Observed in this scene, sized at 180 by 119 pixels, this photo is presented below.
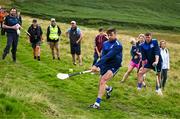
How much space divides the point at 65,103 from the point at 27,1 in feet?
391

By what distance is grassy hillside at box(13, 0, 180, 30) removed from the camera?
109 m

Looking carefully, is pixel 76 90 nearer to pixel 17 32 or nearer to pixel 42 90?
pixel 42 90

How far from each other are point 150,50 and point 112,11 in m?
120

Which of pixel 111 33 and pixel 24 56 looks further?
pixel 24 56

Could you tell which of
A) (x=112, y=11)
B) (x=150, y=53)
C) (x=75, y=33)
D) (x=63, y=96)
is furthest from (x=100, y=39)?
(x=112, y=11)

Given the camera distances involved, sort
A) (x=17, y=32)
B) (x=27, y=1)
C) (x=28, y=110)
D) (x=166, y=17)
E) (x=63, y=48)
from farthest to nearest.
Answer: (x=166, y=17) < (x=27, y=1) < (x=63, y=48) < (x=17, y=32) < (x=28, y=110)

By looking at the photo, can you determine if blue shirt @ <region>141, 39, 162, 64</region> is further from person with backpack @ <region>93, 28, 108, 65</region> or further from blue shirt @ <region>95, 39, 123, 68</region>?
person with backpack @ <region>93, 28, 108, 65</region>

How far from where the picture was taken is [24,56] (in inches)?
1005

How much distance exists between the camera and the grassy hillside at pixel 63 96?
1309 cm

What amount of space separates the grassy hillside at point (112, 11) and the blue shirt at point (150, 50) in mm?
83067

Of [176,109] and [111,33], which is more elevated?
[111,33]

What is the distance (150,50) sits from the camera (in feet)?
61.5

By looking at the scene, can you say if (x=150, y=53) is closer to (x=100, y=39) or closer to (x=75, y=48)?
(x=100, y=39)

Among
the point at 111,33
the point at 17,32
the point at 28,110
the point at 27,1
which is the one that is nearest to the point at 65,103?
the point at 111,33
